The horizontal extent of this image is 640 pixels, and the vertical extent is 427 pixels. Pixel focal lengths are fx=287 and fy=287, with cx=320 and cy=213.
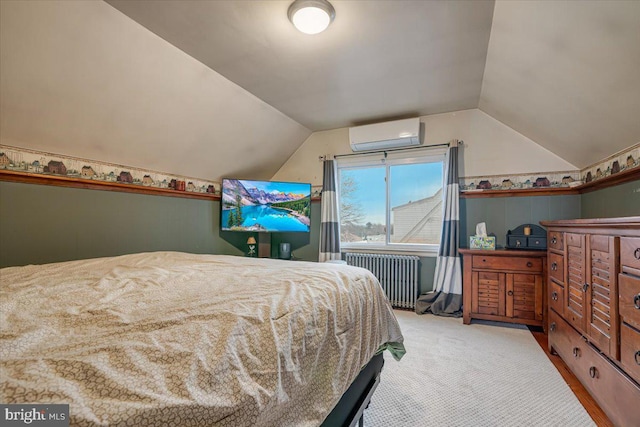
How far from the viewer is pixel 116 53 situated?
1.95 m

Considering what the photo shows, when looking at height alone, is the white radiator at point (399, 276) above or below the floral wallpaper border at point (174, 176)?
below

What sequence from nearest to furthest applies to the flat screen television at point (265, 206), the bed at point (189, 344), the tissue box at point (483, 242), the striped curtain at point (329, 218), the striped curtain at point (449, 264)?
the bed at point (189, 344)
the tissue box at point (483, 242)
the striped curtain at point (449, 264)
the flat screen television at point (265, 206)
the striped curtain at point (329, 218)

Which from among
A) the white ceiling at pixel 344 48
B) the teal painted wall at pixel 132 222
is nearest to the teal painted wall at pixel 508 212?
the teal painted wall at pixel 132 222

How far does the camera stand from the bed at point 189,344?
55 cm

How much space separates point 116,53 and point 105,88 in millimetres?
284

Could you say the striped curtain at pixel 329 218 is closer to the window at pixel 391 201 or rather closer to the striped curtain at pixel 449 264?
the window at pixel 391 201

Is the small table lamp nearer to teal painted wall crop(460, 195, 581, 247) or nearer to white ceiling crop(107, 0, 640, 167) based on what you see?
white ceiling crop(107, 0, 640, 167)

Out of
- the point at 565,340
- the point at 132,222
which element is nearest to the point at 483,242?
the point at 565,340

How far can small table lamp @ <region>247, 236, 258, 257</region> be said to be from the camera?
3.92 metres

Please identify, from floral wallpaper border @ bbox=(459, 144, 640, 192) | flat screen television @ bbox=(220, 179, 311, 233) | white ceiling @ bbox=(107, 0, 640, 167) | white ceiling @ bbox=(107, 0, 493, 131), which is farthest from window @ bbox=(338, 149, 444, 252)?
white ceiling @ bbox=(107, 0, 640, 167)

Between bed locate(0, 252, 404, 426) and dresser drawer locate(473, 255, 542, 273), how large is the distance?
1914mm

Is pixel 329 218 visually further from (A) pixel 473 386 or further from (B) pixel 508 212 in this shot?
(A) pixel 473 386

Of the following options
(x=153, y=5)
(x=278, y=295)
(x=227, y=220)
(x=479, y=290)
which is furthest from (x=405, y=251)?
(x=153, y=5)

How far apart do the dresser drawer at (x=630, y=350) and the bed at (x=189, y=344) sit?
115 centimetres
